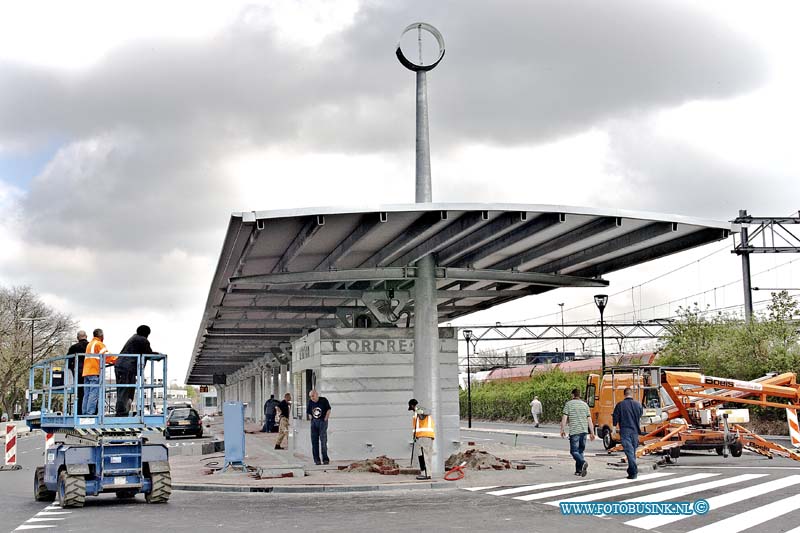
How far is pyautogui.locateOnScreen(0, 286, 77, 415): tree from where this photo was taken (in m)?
79.3

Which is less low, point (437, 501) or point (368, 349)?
point (368, 349)

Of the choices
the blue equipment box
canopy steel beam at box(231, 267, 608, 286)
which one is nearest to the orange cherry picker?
canopy steel beam at box(231, 267, 608, 286)

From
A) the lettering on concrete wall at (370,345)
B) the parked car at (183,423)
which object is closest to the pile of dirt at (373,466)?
the lettering on concrete wall at (370,345)

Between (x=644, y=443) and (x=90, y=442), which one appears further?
(x=644, y=443)

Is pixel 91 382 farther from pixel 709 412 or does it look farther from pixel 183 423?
pixel 183 423

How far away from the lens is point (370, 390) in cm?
2373

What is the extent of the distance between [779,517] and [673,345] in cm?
3183

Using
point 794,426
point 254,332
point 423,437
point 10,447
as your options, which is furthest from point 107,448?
point 254,332

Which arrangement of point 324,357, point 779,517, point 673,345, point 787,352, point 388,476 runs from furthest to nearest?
point 673,345, point 787,352, point 324,357, point 388,476, point 779,517

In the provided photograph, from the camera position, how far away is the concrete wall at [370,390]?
76.5ft

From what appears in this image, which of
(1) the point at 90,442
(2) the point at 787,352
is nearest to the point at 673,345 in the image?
(2) the point at 787,352

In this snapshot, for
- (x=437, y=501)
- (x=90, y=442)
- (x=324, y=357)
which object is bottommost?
(x=437, y=501)

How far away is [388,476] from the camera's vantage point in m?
19.5

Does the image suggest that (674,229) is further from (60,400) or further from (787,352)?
(787,352)
